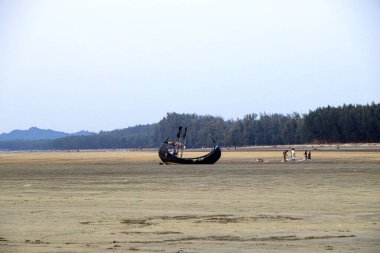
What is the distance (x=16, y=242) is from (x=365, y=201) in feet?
34.7

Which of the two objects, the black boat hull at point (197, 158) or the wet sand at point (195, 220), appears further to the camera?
the black boat hull at point (197, 158)

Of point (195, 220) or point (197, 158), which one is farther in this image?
point (197, 158)

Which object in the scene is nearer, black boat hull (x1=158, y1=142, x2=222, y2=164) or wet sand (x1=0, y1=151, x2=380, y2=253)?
wet sand (x1=0, y1=151, x2=380, y2=253)

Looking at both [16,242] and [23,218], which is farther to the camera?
[23,218]

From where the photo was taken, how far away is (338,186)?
28500mm

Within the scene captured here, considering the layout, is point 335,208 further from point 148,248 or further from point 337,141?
point 337,141

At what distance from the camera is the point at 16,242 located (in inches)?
559

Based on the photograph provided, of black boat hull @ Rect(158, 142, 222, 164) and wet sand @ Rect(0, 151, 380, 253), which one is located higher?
black boat hull @ Rect(158, 142, 222, 164)

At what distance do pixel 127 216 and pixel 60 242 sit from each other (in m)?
4.50

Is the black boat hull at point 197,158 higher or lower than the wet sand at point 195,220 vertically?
higher

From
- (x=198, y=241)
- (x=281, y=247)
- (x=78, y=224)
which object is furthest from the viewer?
(x=78, y=224)

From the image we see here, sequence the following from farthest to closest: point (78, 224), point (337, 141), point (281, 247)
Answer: point (337, 141)
point (78, 224)
point (281, 247)

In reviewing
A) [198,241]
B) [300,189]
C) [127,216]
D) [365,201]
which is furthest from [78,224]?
[300,189]

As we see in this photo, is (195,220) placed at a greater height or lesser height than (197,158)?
lesser
